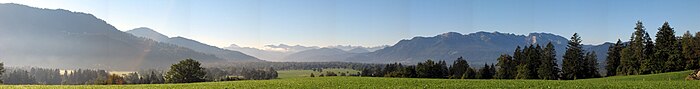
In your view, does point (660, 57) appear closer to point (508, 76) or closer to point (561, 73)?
point (561, 73)

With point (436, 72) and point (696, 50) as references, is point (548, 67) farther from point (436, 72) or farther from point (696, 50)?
point (436, 72)

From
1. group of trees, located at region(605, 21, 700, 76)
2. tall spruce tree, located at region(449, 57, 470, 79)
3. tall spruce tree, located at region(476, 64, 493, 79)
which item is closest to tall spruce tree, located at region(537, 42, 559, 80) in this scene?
group of trees, located at region(605, 21, 700, 76)

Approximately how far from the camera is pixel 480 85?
41.7 meters

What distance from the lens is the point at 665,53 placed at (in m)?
98.5

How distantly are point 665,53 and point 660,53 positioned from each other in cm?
78

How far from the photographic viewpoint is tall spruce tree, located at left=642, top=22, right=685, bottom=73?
9619 cm

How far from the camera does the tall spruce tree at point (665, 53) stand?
96.2 metres

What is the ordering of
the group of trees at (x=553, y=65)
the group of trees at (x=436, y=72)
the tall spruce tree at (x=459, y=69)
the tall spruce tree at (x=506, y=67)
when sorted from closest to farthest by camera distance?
the group of trees at (x=553, y=65) < the tall spruce tree at (x=506, y=67) < the group of trees at (x=436, y=72) < the tall spruce tree at (x=459, y=69)

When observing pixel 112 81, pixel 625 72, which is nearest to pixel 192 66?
pixel 112 81

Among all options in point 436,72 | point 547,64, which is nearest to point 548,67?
point 547,64

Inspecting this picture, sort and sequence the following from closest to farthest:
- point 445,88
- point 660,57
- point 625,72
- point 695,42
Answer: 1. point 445,88
2. point 695,42
3. point 660,57
4. point 625,72

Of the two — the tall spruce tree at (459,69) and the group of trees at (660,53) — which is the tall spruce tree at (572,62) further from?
the tall spruce tree at (459,69)

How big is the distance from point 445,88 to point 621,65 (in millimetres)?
83326

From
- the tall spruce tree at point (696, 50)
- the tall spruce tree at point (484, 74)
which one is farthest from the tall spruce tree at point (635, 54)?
the tall spruce tree at point (484, 74)
